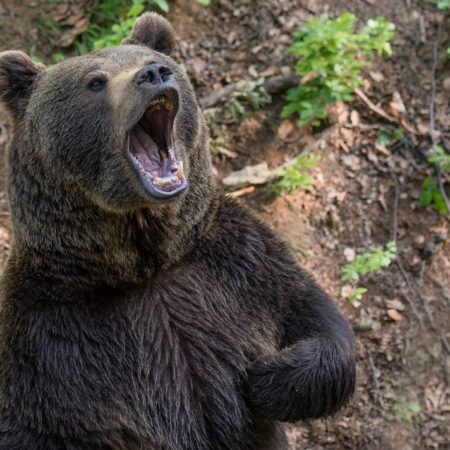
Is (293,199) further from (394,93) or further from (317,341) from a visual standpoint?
(317,341)

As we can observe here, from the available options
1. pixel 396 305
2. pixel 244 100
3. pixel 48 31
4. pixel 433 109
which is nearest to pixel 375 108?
pixel 433 109

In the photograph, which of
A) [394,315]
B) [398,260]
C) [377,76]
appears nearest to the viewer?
[394,315]

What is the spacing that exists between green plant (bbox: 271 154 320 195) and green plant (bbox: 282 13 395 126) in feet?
1.13

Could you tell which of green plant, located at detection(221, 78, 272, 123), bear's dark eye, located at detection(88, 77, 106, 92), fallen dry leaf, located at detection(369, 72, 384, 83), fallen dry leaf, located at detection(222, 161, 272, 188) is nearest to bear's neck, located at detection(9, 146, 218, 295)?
bear's dark eye, located at detection(88, 77, 106, 92)

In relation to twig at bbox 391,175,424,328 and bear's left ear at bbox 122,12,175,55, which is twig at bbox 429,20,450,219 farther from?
bear's left ear at bbox 122,12,175,55

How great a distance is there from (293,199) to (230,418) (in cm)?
272

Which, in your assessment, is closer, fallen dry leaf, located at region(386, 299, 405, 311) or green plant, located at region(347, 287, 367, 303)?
green plant, located at region(347, 287, 367, 303)

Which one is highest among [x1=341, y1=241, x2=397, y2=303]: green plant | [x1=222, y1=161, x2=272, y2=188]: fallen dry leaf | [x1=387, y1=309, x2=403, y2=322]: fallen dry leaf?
[x1=222, y1=161, x2=272, y2=188]: fallen dry leaf

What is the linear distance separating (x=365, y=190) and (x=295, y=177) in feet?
2.44

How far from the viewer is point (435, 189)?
6.41 metres

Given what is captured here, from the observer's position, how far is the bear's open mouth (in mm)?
3592

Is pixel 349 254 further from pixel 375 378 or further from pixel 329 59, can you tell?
pixel 329 59

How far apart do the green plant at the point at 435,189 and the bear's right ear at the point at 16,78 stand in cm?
341

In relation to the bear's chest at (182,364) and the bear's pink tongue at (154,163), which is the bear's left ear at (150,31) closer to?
the bear's pink tongue at (154,163)
